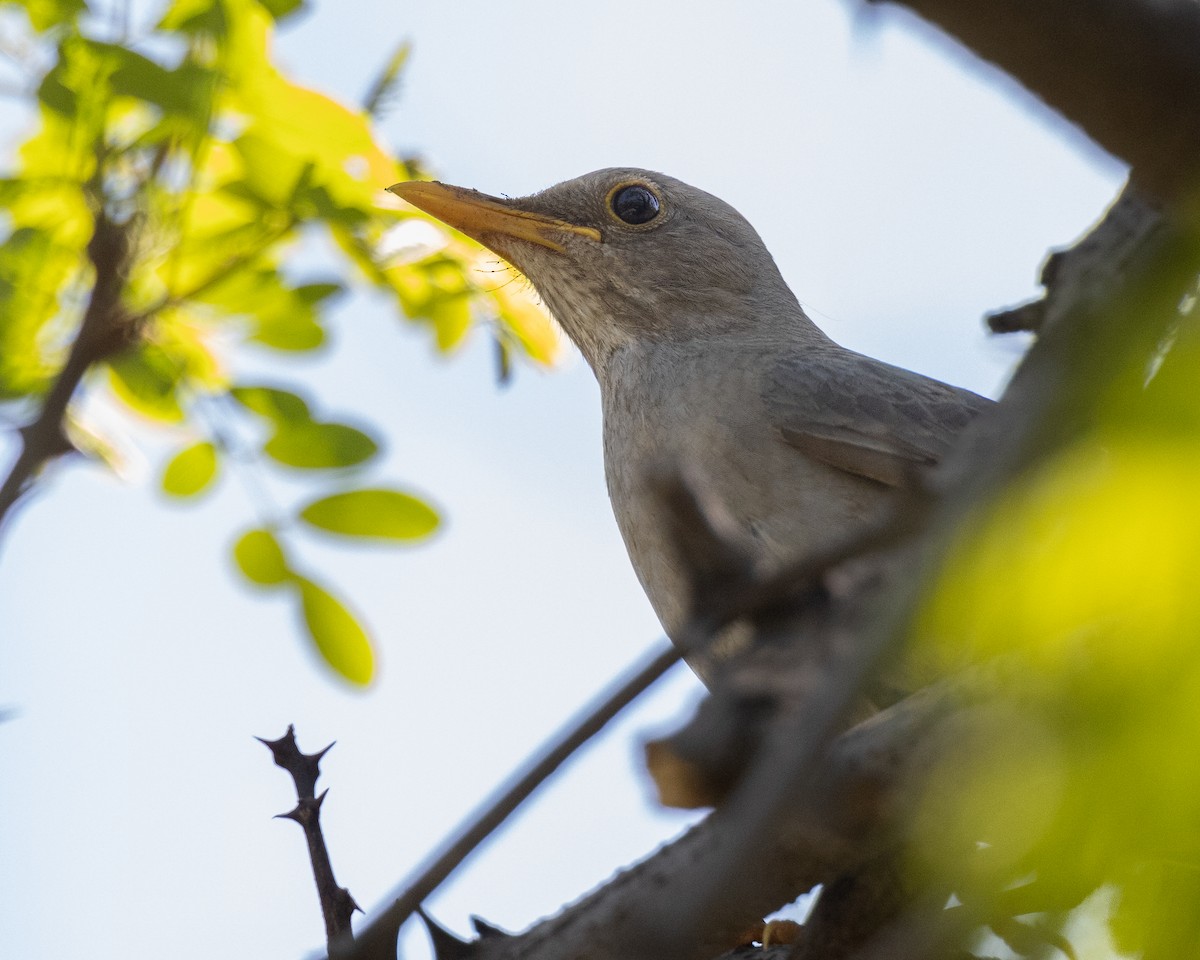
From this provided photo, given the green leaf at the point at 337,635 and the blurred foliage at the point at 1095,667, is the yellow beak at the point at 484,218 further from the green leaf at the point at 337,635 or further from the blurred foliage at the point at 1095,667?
the blurred foliage at the point at 1095,667

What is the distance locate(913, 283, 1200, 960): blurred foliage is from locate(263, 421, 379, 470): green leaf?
3.00m

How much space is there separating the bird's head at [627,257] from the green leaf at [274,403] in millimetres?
1803

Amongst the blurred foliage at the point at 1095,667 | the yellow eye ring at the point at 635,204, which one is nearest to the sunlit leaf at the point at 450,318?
the yellow eye ring at the point at 635,204

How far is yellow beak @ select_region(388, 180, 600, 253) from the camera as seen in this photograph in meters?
6.48

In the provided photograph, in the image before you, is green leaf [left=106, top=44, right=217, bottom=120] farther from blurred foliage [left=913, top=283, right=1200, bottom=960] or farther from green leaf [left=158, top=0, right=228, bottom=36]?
blurred foliage [left=913, top=283, right=1200, bottom=960]

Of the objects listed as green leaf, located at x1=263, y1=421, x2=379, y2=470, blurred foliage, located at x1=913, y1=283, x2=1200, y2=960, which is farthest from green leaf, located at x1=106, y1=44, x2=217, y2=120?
blurred foliage, located at x1=913, y1=283, x2=1200, y2=960

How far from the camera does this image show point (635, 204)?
7.36m

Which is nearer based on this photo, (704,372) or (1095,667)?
(1095,667)

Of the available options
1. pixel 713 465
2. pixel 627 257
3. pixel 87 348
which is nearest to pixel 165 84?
pixel 87 348

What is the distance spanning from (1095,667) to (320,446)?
3423 mm

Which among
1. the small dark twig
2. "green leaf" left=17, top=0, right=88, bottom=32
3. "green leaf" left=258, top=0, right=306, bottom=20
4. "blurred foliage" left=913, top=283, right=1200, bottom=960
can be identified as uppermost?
"green leaf" left=17, top=0, right=88, bottom=32

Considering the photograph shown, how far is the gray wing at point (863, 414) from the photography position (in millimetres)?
5445

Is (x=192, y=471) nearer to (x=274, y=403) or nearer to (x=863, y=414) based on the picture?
(x=274, y=403)

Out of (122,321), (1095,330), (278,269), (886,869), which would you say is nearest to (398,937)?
(886,869)
